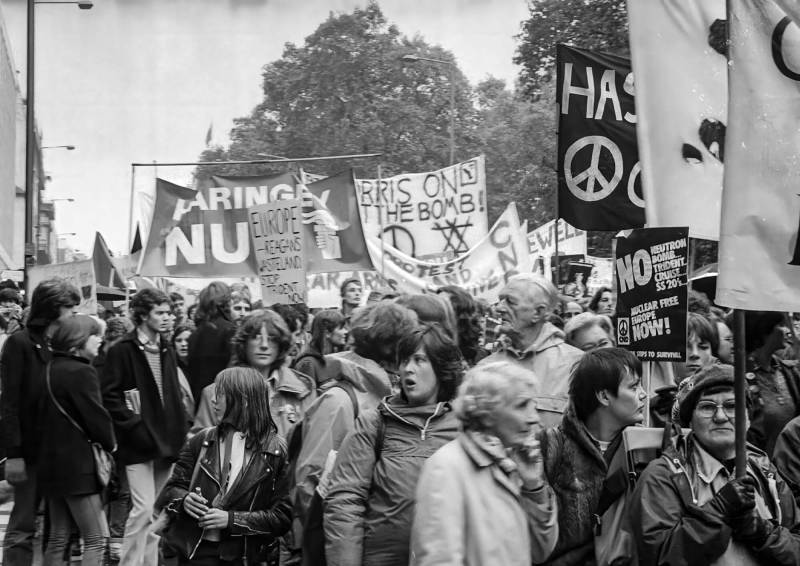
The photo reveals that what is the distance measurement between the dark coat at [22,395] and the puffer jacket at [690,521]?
436cm

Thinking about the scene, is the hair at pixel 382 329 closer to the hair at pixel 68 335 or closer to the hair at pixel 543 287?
the hair at pixel 543 287

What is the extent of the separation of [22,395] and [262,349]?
1.58 meters

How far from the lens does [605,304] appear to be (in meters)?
11.2

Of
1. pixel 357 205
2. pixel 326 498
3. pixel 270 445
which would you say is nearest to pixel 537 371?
pixel 270 445

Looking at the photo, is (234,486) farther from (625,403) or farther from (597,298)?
(597,298)

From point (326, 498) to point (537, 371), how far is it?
1800 millimetres

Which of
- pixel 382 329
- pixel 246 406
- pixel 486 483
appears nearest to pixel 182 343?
pixel 246 406

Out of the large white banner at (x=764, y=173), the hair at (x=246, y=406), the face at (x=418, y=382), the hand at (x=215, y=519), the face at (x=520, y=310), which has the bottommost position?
the hand at (x=215, y=519)

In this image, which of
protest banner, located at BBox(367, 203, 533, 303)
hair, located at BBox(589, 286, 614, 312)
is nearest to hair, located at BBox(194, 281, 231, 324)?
hair, located at BBox(589, 286, 614, 312)

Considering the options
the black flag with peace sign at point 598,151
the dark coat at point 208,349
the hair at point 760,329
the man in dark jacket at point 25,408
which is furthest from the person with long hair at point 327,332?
the hair at point 760,329

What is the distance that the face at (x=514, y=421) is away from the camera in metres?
4.17

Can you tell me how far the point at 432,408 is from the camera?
4.89 meters

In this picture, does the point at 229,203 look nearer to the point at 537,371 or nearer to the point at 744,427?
the point at 537,371

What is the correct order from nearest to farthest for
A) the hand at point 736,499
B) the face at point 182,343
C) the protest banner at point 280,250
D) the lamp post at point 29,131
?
the hand at point 736,499
the face at point 182,343
the protest banner at point 280,250
the lamp post at point 29,131
